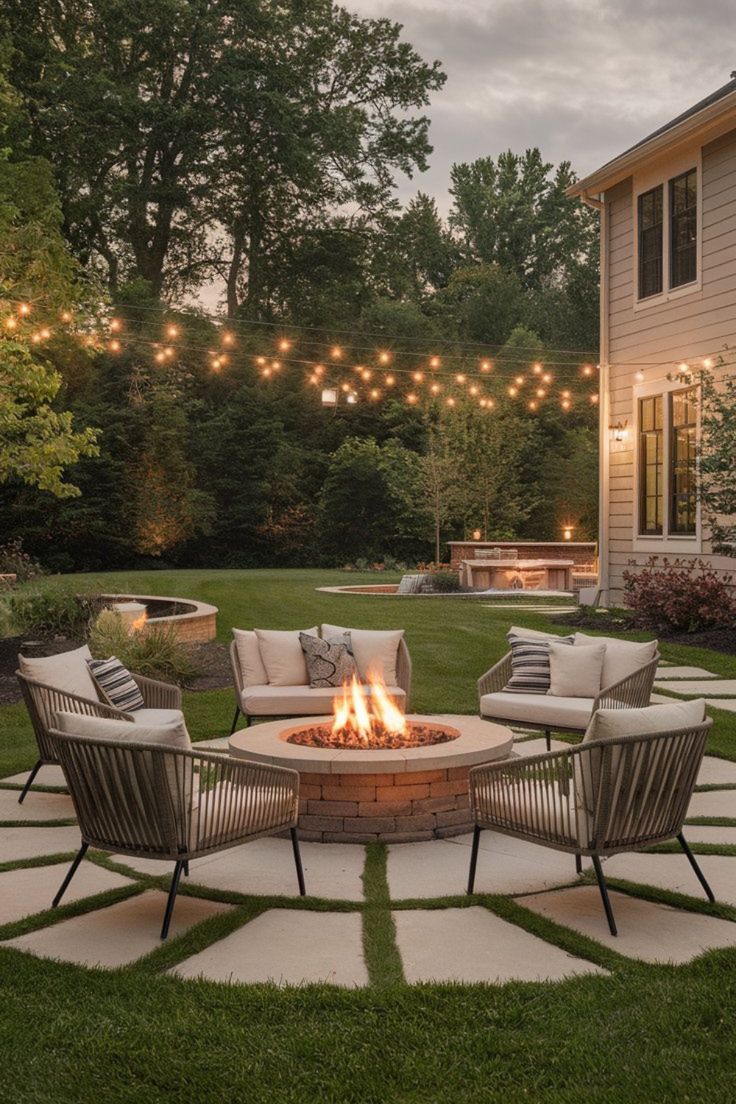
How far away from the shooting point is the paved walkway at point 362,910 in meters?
3.36

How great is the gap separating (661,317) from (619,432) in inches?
62.8

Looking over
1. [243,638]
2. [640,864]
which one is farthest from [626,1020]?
[243,638]

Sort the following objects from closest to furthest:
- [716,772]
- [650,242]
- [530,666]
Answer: [716,772] < [530,666] < [650,242]

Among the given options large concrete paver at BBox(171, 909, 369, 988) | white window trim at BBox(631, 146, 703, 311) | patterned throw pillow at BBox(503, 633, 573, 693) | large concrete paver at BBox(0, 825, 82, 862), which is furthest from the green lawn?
white window trim at BBox(631, 146, 703, 311)

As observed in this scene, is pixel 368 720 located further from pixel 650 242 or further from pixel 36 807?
pixel 650 242

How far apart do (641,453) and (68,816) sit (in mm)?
10207

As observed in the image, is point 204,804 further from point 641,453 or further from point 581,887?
point 641,453

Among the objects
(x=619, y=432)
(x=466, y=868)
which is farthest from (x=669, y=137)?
(x=466, y=868)

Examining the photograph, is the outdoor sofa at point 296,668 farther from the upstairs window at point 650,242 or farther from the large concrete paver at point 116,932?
the upstairs window at point 650,242

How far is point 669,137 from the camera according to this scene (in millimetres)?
12281

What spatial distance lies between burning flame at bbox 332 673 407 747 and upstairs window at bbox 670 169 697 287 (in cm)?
897

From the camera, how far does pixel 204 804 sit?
12.7 ft

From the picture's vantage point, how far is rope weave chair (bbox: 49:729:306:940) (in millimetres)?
3615

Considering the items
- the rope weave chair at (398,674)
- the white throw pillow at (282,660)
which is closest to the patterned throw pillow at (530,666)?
the rope weave chair at (398,674)
